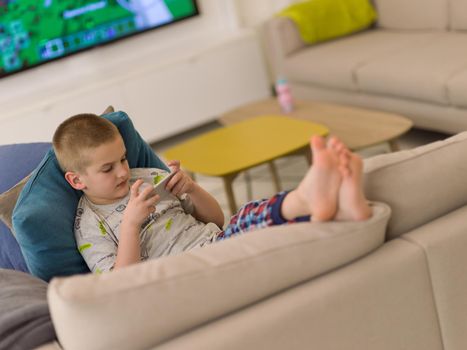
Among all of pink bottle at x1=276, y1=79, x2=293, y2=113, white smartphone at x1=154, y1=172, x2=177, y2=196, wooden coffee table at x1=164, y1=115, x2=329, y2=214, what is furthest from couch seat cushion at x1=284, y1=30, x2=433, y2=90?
white smartphone at x1=154, y1=172, x2=177, y2=196

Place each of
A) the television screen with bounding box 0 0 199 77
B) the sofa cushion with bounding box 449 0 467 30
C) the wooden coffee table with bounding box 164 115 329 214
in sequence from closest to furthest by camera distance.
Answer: the wooden coffee table with bounding box 164 115 329 214
the sofa cushion with bounding box 449 0 467 30
the television screen with bounding box 0 0 199 77

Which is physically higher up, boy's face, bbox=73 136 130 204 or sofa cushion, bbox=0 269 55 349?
boy's face, bbox=73 136 130 204

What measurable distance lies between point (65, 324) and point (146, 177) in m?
0.99

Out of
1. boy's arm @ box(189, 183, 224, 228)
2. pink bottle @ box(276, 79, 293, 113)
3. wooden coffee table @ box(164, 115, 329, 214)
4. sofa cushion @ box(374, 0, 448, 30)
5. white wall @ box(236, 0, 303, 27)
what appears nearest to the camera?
boy's arm @ box(189, 183, 224, 228)

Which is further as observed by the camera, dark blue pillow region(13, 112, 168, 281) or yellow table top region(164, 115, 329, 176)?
yellow table top region(164, 115, 329, 176)

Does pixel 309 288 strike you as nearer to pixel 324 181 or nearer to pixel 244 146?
pixel 324 181

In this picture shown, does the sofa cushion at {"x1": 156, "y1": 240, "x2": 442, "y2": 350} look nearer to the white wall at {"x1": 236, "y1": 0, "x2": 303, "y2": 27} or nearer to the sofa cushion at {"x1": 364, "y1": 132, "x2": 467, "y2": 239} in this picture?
the sofa cushion at {"x1": 364, "y1": 132, "x2": 467, "y2": 239}

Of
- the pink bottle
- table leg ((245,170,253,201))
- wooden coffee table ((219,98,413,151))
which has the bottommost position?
table leg ((245,170,253,201))

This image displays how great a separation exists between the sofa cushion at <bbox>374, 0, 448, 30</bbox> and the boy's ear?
118 inches

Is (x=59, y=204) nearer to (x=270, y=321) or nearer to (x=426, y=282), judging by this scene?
(x=270, y=321)

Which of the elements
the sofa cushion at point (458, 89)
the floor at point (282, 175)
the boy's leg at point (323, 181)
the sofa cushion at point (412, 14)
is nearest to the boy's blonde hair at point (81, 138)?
the boy's leg at point (323, 181)

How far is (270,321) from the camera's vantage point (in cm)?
134

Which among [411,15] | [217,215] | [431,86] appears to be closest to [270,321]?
[217,215]

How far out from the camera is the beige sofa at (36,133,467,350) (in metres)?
1.29
